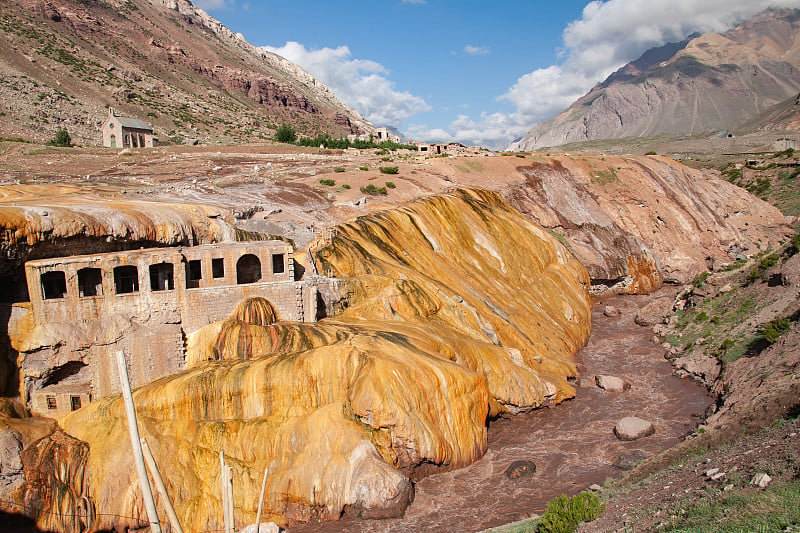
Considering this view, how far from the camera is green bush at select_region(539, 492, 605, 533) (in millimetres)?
14125

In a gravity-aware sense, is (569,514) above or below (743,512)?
below

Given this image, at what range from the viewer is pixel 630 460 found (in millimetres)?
21547

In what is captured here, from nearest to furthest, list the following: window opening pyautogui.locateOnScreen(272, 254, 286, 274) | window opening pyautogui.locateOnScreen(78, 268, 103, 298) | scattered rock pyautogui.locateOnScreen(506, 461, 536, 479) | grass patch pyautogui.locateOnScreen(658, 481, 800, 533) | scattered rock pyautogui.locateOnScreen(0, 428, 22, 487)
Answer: grass patch pyautogui.locateOnScreen(658, 481, 800, 533) < scattered rock pyautogui.locateOnScreen(0, 428, 22, 487) < scattered rock pyautogui.locateOnScreen(506, 461, 536, 479) < window opening pyautogui.locateOnScreen(78, 268, 103, 298) < window opening pyautogui.locateOnScreen(272, 254, 286, 274)

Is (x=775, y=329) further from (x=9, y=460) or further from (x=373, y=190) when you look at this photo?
(x=9, y=460)

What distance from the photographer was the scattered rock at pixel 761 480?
12398 millimetres

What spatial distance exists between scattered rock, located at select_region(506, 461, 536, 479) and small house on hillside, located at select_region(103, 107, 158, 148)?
64077 millimetres

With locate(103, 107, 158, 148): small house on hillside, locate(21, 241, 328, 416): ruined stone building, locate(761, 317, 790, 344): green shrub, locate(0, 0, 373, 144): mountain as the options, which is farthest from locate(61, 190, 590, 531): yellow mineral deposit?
locate(0, 0, 373, 144): mountain

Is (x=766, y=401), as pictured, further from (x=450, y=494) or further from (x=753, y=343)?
(x=450, y=494)

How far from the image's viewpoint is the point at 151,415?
19641 millimetres

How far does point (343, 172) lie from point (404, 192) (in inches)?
276

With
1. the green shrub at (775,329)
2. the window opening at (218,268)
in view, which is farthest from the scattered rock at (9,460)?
the green shrub at (775,329)

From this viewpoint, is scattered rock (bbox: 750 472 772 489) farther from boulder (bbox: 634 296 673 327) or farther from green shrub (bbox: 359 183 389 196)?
green shrub (bbox: 359 183 389 196)

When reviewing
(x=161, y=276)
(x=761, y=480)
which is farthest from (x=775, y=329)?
(x=161, y=276)

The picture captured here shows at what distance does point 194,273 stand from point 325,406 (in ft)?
27.8
